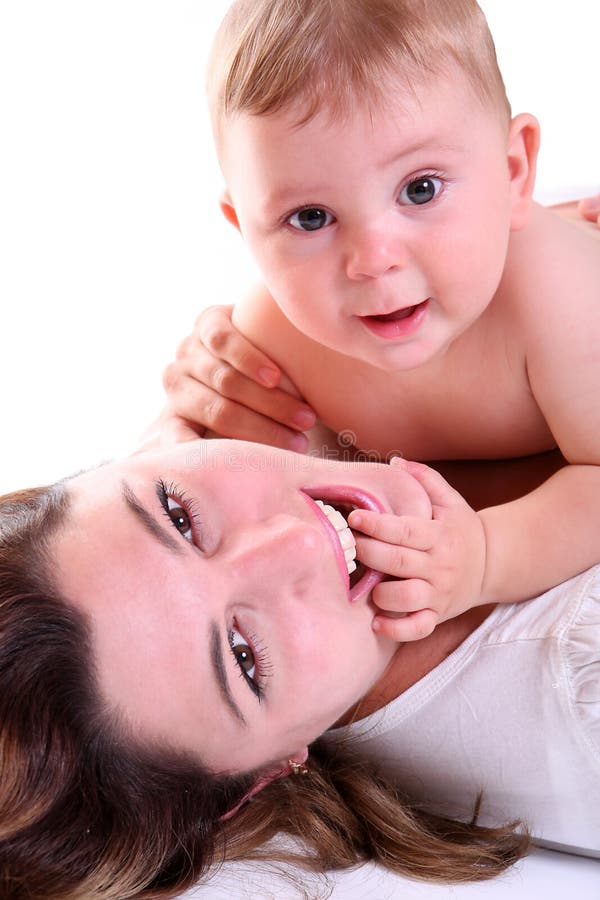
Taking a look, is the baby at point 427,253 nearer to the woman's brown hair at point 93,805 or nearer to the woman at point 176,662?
the woman at point 176,662

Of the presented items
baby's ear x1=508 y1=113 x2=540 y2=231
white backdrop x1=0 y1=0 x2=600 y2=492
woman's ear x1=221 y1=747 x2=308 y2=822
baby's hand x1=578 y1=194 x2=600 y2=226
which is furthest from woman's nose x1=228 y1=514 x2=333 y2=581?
white backdrop x1=0 y1=0 x2=600 y2=492

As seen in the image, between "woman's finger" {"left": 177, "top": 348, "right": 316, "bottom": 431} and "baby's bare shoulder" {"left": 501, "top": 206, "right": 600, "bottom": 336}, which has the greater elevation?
"baby's bare shoulder" {"left": 501, "top": 206, "right": 600, "bottom": 336}

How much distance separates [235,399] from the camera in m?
1.61

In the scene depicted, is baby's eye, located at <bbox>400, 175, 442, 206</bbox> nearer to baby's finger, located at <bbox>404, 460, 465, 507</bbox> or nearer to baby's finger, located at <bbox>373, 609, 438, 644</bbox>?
baby's finger, located at <bbox>404, 460, 465, 507</bbox>

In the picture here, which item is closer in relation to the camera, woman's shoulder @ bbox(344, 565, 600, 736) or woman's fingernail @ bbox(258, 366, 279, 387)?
woman's shoulder @ bbox(344, 565, 600, 736)

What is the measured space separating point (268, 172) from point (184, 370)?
23.1 inches

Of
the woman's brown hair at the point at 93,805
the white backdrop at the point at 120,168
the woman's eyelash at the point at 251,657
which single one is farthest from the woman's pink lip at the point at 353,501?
the white backdrop at the point at 120,168

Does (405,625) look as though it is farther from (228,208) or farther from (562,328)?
(228,208)

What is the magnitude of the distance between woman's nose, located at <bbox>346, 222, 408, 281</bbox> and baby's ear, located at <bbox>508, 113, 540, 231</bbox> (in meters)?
0.21

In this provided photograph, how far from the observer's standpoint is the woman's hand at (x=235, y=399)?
1.58m

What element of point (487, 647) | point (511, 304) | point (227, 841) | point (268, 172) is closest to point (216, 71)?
point (268, 172)

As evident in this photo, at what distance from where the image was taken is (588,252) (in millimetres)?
1365

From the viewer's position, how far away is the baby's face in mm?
1106

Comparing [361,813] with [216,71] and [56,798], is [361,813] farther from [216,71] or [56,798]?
[216,71]
